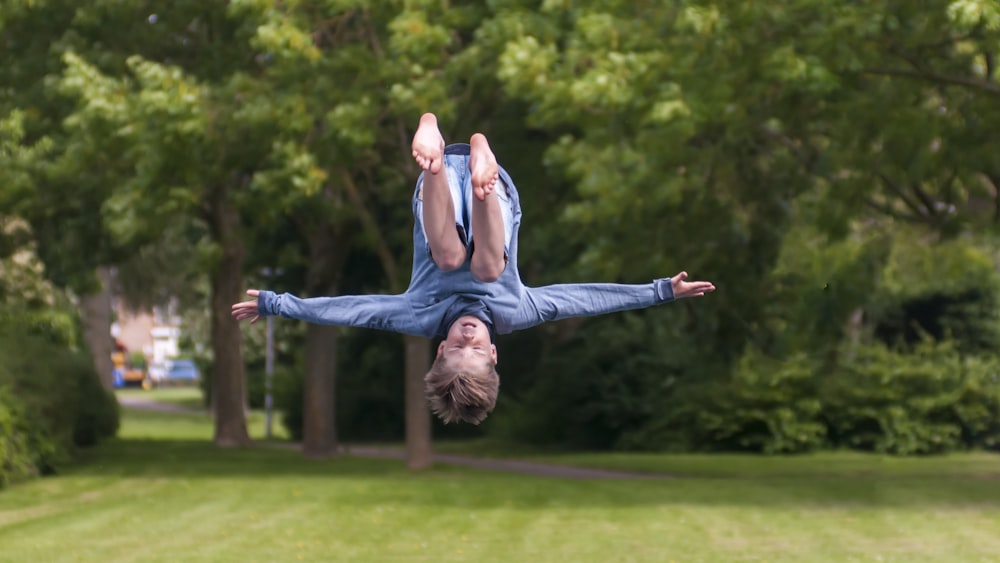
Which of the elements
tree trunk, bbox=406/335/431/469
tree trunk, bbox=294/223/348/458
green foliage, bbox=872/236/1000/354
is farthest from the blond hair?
green foliage, bbox=872/236/1000/354

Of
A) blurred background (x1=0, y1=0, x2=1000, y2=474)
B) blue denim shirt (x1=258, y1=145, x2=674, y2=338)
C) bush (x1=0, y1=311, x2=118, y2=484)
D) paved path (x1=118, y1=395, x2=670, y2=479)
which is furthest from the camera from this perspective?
paved path (x1=118, y1=395, x2=670, y2=479)

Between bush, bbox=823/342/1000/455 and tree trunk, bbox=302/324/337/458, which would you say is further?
bush, bbox=823/342/1000/455

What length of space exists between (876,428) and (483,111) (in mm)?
12691

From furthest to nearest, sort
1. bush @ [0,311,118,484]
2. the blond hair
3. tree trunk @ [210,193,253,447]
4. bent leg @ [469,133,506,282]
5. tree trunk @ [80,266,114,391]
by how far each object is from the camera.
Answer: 1. tree trunk @ [80,266,114,391]
2. tree trunk @ [210,193,253,447]
3. bush @ [0,311,118,484]
4. the blond hair
5. bent leg @ [469,133,506,282]

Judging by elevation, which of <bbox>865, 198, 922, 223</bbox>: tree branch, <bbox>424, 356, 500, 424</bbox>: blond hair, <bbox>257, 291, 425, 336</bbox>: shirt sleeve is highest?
<bbox>865, 198, 922, 223</bbox>: tree branch

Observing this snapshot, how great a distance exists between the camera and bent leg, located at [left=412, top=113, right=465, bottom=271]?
658cm

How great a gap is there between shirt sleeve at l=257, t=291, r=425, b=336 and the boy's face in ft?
1.04

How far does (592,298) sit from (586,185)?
11922 mm

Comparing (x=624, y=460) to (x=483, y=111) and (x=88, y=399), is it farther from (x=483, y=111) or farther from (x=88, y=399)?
(x=88, y=399)

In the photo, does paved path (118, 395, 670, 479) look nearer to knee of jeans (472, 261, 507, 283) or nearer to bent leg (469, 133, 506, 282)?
knee of jeans (472, 261, 507, 283)

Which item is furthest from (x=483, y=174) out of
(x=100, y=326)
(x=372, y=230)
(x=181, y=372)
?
(x=181, y=372)

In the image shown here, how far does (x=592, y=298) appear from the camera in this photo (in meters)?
7.61

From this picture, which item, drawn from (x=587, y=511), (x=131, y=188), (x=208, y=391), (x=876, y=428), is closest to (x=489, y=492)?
(x=587, y=511)

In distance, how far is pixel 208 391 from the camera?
54.1 m
